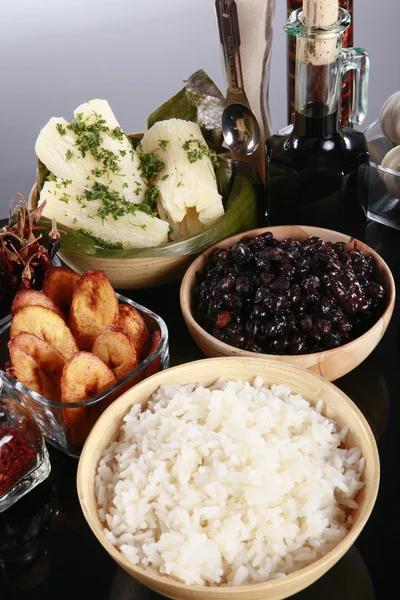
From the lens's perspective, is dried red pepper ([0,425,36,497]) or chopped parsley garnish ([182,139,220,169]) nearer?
dried red pepper ([0,425,36,497])

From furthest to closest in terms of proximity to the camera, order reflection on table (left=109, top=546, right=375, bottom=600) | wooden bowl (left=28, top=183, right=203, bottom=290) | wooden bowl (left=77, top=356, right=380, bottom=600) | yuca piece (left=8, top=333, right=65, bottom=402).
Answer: wooden bowl (left=28, top=183, right=203, bottom=290) < yuca piece (left=8, top=333, right=65, bottom=402) < reflection on table (left=109, top=546, right=375, bottom=600) < wooden bowl (left=77, top=356, right=380, bottom=600)

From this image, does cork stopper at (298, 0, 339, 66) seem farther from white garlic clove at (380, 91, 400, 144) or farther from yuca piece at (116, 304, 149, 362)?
yuca piece at (116, 304, 149, 362)

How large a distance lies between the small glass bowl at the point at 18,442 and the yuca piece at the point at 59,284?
214 millimetres

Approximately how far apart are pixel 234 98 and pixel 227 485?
32.0 inches

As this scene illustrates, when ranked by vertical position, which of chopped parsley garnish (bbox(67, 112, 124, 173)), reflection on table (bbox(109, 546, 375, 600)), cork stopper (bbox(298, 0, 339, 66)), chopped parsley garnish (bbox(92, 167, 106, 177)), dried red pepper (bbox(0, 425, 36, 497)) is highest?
cork stopper (bbox(298, 0, 339, 66))

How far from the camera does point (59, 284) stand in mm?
1231

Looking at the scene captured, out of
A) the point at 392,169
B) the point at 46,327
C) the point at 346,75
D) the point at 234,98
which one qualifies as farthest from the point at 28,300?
the point at 346,75

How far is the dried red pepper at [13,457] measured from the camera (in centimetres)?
103

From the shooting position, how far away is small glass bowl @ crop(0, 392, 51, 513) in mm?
1033

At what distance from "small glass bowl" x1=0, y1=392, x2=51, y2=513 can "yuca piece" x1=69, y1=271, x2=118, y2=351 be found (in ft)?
0.51

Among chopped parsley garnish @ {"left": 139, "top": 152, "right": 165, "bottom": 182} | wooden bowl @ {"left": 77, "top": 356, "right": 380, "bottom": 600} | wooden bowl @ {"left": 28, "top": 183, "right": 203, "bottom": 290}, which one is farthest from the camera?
chopped parsley garnish @ {"left": 139, "top": 152, "right": 165, "bottom": 182}

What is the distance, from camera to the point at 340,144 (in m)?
1.35

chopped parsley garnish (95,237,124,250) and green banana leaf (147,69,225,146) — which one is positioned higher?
green banana leaf (147,69,225,146)

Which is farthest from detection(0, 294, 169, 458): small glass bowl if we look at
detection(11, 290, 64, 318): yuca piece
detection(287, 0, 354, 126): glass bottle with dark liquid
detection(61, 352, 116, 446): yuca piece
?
detection(287, 0, 354, 126): glass bottle with dark liquid
